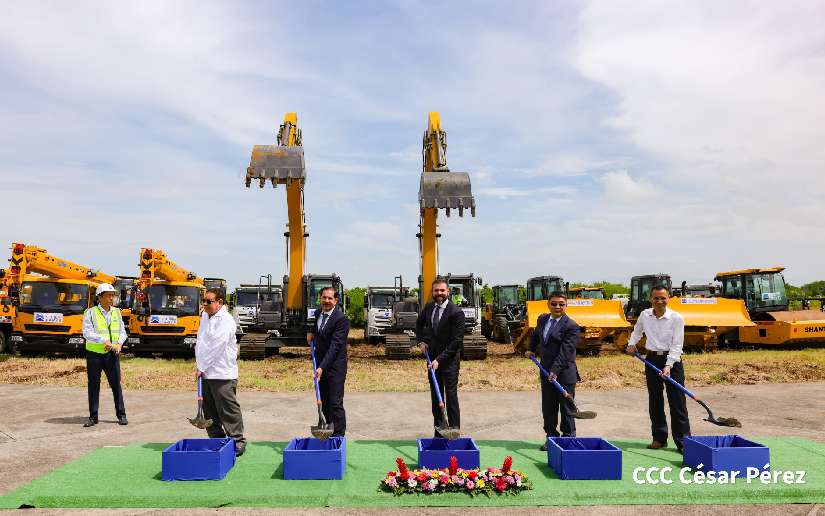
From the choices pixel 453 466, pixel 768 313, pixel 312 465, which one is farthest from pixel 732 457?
pixel 768 313

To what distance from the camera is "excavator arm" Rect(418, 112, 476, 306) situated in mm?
16328

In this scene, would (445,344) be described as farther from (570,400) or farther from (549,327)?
(570,400)

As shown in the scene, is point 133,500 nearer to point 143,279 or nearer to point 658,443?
point 658,443

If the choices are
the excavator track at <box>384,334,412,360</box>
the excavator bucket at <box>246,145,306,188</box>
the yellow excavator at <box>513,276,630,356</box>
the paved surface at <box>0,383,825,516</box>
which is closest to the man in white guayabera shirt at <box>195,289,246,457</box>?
the paved surface at <box>0,383,825,516</box>

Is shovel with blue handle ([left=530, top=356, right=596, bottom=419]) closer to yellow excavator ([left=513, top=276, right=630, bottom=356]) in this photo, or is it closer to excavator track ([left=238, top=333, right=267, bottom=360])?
yellow excavator ([left=513, top=276, right=630, bottom=356])

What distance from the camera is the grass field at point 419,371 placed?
494 inches

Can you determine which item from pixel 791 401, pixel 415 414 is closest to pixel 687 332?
pixel 791 401

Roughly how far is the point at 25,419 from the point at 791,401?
38.0 feet

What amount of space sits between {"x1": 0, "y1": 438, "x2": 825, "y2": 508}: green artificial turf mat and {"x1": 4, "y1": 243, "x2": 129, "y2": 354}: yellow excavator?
12523 millimetres

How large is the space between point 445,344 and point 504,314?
17760mm

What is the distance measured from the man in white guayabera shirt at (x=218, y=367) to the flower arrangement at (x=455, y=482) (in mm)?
1924

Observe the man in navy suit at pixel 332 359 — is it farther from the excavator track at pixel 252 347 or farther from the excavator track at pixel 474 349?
the excavator track at pixel 252 347

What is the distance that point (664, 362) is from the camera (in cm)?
679

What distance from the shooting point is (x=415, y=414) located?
930 cm
